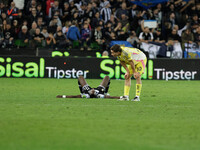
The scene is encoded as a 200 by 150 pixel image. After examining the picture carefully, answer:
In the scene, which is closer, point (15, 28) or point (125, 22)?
point (15, 28)

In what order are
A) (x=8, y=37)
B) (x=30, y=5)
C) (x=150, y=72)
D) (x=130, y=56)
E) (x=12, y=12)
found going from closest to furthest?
1. (x=130, y=56)
2. (x=150, y=72)
3. (x=8, y=37)
4. (x=12, y=12)
5. (x=30, y=5)

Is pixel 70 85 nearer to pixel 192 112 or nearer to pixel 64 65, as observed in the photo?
pixel 64 65

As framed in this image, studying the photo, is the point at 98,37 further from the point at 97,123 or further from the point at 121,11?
the point at 97,123

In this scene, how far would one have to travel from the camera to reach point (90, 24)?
91.6 feet

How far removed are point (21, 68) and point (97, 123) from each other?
15.2 m

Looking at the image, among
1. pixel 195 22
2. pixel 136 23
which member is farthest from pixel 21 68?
pixel 195 22

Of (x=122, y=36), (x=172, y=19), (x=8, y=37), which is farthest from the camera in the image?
(x=172, y=19)

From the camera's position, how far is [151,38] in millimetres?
27328

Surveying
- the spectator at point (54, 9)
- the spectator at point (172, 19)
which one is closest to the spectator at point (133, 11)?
the spectator at point (172, 19)

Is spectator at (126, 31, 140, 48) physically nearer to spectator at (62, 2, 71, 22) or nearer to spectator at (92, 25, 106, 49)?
spectator at (92, 25, 106, 49)

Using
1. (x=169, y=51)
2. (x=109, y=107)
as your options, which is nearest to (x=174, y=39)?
(x=169, y=51)

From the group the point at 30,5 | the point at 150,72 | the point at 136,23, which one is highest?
the point at 30,5

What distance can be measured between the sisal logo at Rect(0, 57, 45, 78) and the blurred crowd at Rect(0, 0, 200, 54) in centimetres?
192

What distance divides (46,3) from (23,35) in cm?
266
